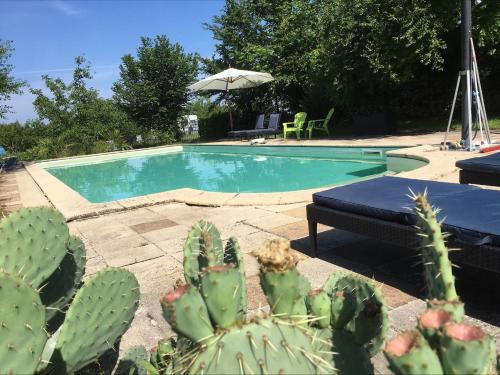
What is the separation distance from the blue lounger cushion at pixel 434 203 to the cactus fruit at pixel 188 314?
1744 millimetres

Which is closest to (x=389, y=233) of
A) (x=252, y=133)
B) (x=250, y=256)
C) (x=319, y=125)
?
(x=250, y=256)

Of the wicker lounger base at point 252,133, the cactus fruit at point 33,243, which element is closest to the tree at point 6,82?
the wicker lounger base at point 252,133

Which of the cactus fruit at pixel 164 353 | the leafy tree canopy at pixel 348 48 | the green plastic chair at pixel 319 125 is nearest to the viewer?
the cactus fruit at pixel 164 353

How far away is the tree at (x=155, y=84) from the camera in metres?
21.8

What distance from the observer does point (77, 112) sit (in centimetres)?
2070

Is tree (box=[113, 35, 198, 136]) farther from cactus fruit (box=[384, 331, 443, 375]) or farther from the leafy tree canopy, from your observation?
cactus fruit (box=[384, 331, 443, 375])

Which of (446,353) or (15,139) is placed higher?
(446,353)

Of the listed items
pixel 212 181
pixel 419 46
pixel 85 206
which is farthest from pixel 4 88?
pixel 419 46

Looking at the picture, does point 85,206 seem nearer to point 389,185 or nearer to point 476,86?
point 389,185

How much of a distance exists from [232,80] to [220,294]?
18.3 m

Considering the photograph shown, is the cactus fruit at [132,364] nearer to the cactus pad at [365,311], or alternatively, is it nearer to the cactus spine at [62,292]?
the cactus spine at [62,292]

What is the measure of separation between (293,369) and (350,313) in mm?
405

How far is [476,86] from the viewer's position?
7.70 metres

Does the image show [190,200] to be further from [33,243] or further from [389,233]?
[33,243]
